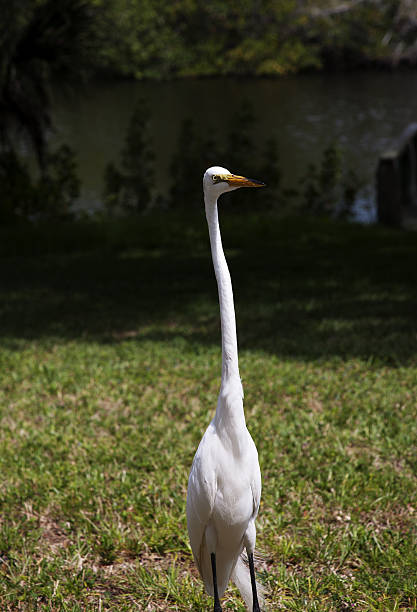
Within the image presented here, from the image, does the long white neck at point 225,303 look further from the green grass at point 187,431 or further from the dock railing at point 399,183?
the dock railing at point 399,183

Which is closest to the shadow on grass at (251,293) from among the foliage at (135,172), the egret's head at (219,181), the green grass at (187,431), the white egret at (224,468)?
the green grass at (187,431)

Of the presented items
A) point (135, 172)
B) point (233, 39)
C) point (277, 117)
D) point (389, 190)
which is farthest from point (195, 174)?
point (233, 39)

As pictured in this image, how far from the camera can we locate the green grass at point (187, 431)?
287cm

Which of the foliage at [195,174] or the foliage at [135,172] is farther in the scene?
the foliage at [135,172]

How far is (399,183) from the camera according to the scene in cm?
1044

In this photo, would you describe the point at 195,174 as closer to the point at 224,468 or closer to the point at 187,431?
the point at 187,431

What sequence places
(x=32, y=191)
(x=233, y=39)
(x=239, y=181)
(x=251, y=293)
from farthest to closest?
1. (x=233, y=39)
2. (x=32, y=191)
3. (x=251, y=293)
4. (x=239, y=181)

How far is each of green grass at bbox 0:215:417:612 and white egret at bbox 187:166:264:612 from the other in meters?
0.47

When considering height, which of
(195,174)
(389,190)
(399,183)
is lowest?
(389,190)

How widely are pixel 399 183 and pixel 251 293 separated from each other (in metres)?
4.68

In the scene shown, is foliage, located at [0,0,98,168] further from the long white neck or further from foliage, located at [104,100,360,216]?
the long white neck

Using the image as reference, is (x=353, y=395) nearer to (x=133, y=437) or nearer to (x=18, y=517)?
(x=133, y=437)

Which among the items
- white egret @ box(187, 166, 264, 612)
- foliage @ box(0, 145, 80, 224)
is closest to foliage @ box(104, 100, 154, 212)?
foliage @ box(0, 145, 80, 224)

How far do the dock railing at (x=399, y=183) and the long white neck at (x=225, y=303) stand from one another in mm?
8651
